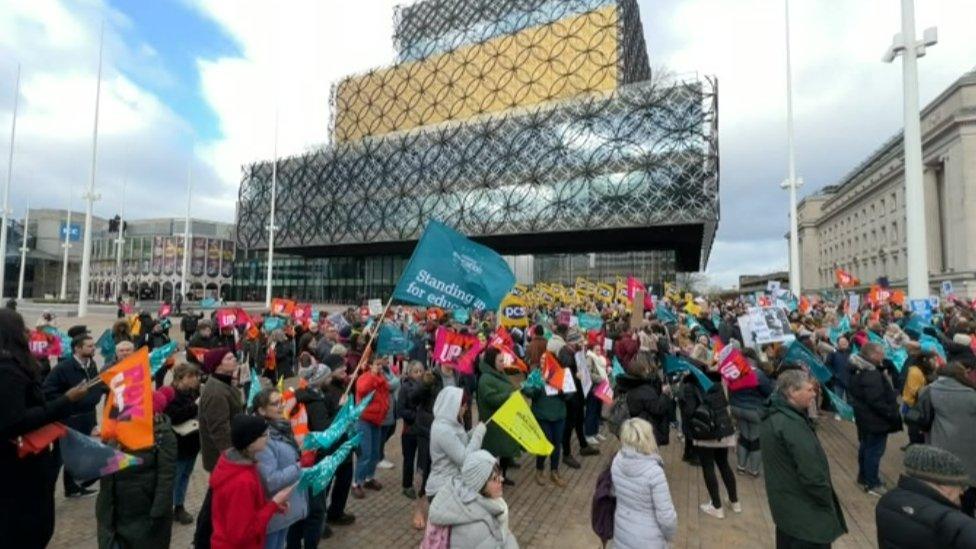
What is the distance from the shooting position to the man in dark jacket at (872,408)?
629cm

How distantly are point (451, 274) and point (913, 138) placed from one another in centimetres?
1726

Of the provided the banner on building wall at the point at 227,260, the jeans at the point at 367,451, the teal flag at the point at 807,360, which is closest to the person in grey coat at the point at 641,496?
the jeans at the point at 367,451

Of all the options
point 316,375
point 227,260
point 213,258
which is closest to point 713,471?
point 316,375

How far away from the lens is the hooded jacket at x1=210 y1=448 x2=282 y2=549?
9.83 ft

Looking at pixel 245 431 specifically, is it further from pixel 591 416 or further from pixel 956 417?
pixel 591 416

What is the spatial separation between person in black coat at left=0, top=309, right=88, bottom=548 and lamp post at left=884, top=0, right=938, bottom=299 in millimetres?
20058

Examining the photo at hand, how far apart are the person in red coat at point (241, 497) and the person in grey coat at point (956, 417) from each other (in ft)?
20.8

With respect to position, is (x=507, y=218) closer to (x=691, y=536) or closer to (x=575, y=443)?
(x=575, y=443)

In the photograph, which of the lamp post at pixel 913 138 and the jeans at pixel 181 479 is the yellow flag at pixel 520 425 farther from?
the lamp post at pixel 913 138

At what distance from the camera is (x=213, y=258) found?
88125mm

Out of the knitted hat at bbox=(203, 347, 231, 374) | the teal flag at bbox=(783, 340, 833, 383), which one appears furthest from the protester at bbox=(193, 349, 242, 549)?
the teal flag at bbox=(783, 340, 833, 383)

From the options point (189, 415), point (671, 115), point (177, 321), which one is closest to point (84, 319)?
point (177, 321)

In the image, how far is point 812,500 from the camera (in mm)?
3596

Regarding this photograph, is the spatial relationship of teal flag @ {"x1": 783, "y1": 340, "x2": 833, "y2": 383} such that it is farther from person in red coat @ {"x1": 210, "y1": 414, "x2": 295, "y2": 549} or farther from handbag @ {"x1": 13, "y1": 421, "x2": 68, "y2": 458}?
handbag @ {"x1": 13, "y1": 421, "x2": 68, "y2": 458}
